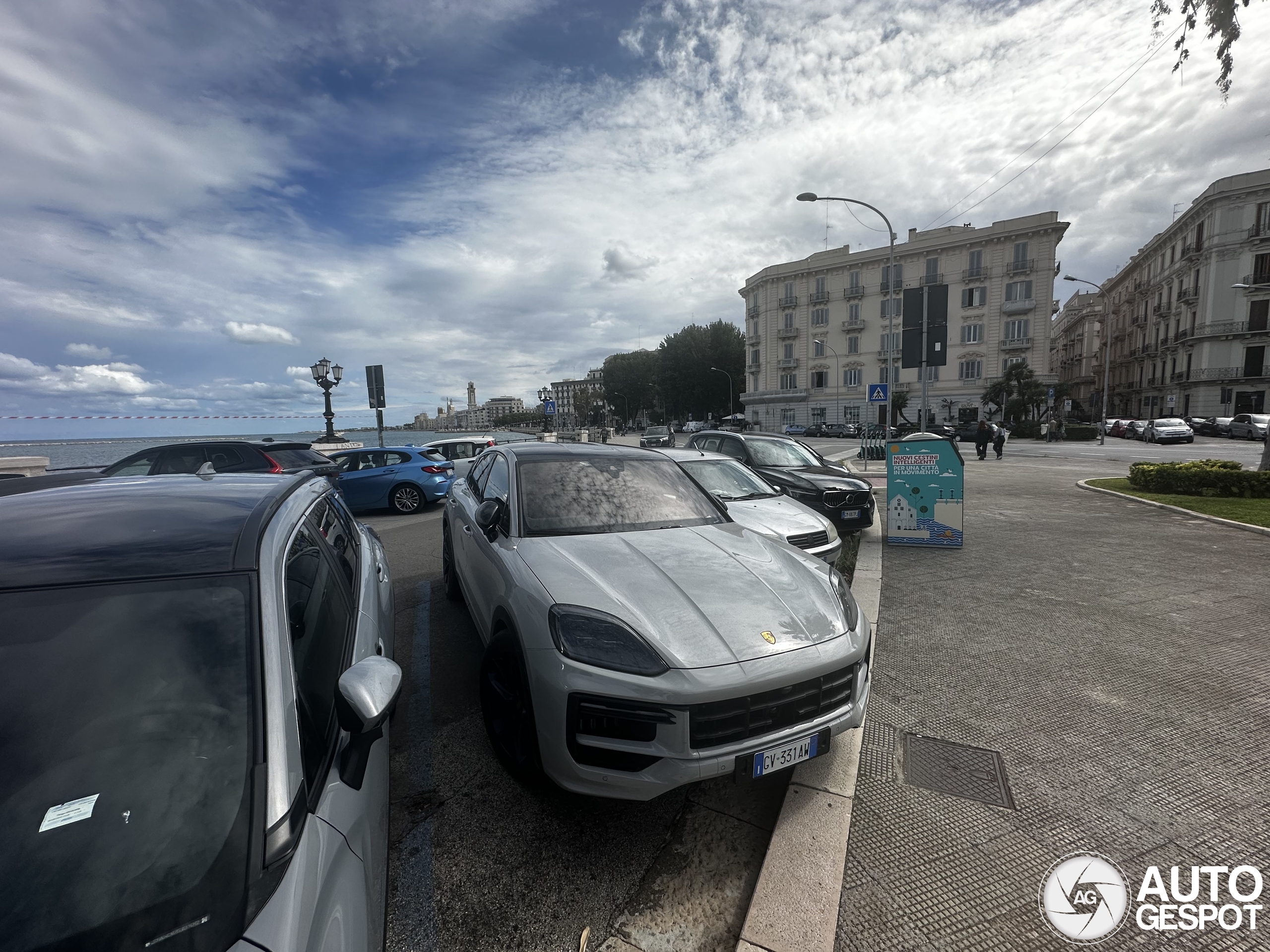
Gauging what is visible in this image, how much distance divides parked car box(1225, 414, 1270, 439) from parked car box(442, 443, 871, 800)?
147 feet

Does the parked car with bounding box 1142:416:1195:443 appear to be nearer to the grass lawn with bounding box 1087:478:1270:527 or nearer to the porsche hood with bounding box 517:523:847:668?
the grass lawn with bounding box 1087:478:1270:527

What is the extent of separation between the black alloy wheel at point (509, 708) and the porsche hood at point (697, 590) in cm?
40

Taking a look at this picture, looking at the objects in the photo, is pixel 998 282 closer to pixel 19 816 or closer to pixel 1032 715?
pixel 1032 715

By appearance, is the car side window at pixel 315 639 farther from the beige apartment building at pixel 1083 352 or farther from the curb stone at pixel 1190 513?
the beige apartment building at pixel 1083 352

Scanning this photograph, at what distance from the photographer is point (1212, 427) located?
38156 millimetres

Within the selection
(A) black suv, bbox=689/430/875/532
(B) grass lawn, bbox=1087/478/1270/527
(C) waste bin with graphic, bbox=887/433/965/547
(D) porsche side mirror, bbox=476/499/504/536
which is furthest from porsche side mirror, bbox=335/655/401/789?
(B) grass lawn, bbox=1087/478/1270/527

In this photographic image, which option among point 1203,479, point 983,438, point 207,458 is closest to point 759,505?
point 207,458

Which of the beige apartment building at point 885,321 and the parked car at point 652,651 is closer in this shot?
the parked car at point 652,651

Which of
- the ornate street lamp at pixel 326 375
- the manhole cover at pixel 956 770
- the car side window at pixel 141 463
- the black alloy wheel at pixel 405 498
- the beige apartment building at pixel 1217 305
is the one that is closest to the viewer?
the manhole cover at pixel 956 770

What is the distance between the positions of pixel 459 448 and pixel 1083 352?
3724 inches

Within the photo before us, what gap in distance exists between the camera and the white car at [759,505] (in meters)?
5.43

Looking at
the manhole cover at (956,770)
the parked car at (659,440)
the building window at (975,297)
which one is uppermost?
the building window at (975,297)

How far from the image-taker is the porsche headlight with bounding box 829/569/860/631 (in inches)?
109

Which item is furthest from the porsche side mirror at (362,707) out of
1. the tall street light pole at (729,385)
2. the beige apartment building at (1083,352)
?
the beige apartment building at (1083,352)
